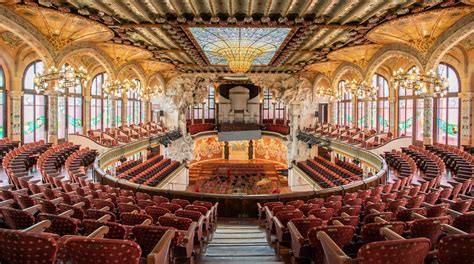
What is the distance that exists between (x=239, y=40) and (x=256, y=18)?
3115 millimetres

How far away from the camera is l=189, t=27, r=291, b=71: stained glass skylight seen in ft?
47.7

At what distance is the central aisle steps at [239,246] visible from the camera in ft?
16.7

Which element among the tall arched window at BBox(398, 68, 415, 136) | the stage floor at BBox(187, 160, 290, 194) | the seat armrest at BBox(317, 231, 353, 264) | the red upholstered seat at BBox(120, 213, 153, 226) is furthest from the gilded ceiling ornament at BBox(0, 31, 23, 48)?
the tall arched window at BBox(398, 68, 415, 136)

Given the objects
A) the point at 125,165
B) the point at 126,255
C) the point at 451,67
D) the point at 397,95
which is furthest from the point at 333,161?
the point at 126,255

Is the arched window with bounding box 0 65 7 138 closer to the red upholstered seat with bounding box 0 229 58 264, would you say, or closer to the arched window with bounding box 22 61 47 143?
the arched window with bounding box 22 61 47 143

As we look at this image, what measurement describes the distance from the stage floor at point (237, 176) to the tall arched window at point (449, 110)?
455 inches

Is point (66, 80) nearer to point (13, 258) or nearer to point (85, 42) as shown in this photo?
point (85, 42)

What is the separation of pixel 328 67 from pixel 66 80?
70.1 feet

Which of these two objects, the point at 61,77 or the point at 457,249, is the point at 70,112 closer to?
the point at 61,77

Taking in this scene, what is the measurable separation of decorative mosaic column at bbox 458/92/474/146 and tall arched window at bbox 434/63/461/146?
2.28 ft

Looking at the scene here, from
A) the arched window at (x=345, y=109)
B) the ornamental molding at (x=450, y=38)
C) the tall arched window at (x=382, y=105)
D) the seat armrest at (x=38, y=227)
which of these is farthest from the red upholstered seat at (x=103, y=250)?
the arched window at (x=345, y=109)

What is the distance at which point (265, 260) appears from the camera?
500 cm

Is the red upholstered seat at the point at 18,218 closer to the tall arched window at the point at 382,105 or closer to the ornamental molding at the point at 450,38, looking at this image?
the ornamental molding at the point at 450,38

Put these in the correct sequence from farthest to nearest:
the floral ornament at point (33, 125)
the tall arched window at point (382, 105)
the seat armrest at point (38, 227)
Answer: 1. the tall arched window at point (382, 105)
2. the floral ornament at point (33, 125)
3. the seat armrest at point (38, 227)
